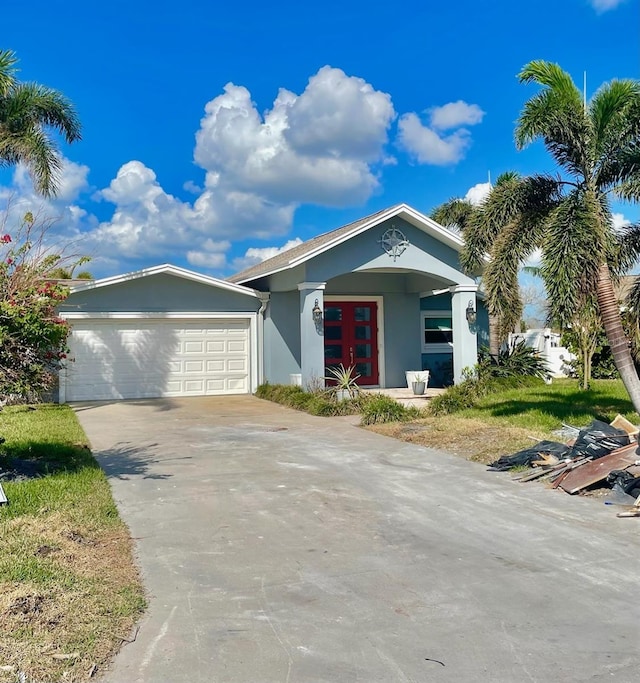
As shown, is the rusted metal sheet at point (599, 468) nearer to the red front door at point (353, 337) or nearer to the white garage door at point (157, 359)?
the red front door at point (353, 337)

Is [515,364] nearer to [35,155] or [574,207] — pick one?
[574,207]

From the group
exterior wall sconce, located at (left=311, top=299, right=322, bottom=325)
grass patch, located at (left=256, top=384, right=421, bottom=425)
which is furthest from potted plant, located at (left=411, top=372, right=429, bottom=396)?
exterior wall sconce, located at (left=311, top=299, right=322, bottom=325)

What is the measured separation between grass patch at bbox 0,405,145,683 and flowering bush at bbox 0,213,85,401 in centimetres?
119

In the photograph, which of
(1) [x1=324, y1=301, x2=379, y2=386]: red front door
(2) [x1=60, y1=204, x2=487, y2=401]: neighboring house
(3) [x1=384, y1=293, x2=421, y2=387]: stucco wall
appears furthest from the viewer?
(3) [x1=384, y1=293, x2=421, y2=387]: stucco wall

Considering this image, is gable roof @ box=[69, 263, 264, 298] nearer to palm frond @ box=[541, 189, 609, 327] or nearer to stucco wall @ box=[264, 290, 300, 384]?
stucco wall @ box=[264, 290, 300, 384]

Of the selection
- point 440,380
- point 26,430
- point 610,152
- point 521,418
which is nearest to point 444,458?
point 521,418

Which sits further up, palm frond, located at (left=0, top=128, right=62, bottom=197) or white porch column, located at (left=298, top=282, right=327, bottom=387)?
palm frond, located at (left=0, top=128, right=62, bottom=197)

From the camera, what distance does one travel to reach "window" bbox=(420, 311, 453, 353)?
779 inches

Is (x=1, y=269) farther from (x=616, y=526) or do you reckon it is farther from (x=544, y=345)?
(x=544, y=345)

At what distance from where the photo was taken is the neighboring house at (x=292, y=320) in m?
16.0

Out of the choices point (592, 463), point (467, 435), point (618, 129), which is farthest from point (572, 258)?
point (467, 435)

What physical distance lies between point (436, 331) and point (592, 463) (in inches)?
501

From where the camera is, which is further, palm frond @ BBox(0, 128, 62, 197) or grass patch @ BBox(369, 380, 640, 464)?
palm frond @ BBox(0, 128, 62, 197)

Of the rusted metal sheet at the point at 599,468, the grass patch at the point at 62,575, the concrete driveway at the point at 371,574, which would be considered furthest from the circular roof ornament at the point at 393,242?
the grass patch at the point at 62,575
